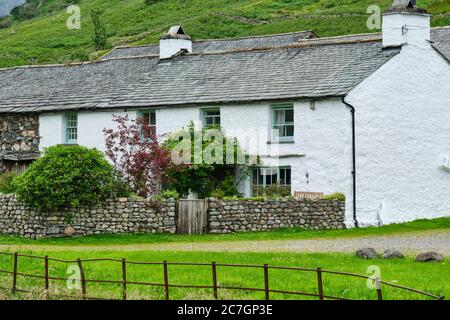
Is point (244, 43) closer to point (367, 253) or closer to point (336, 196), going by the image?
point (336, 196)

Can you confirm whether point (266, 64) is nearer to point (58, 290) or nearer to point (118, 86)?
point (118, 86)

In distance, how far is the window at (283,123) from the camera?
3712 cm

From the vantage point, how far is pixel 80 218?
33.3 m

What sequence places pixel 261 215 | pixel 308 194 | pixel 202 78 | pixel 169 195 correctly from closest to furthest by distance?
1. pixel 261 215
2. pixel 169 195
3. pixel 308 194
4. pixel 202 78

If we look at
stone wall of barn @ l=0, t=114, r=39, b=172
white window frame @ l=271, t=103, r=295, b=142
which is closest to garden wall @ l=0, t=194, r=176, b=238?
white window frame @ l=271, t=103, r=295, b=142

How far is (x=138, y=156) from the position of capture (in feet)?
119

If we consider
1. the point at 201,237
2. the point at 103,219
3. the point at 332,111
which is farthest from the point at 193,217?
the point at 332,111

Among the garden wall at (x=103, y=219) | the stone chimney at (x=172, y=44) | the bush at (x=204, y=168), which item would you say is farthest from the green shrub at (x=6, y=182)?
the stone chimney at (x=172, y=44)

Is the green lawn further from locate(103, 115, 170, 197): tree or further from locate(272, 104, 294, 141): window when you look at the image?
locate(272, 104, 294, 141): window

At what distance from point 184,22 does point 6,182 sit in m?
67.0

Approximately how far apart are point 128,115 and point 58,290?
2035 centimetres

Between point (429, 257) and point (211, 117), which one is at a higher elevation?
point (211, 117)

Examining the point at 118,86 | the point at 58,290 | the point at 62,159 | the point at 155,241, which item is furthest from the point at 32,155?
the point at 58,290

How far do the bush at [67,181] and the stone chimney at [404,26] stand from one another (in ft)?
37.5
